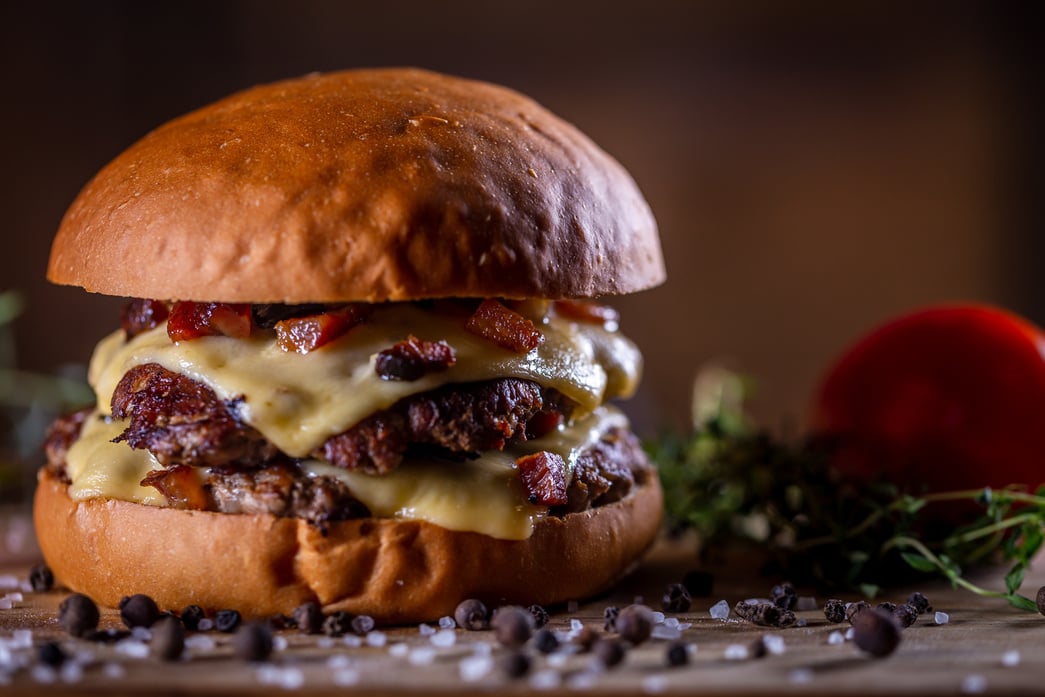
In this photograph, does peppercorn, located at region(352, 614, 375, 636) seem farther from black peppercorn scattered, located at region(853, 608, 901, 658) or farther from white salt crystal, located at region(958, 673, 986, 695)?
white salt crystal, located at region(958, 673, 986, 695)

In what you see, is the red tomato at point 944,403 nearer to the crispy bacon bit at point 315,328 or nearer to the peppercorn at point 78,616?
the crispy bacon bit at point 315,328

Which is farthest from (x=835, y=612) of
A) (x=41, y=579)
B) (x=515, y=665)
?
Answer: (x=41, y=579)

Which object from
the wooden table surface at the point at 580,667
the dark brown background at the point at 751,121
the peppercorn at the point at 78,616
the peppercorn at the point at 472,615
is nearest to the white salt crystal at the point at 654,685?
the wooden table surface at the point at 580,667

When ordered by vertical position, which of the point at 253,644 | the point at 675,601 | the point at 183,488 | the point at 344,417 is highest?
the point at 344,417

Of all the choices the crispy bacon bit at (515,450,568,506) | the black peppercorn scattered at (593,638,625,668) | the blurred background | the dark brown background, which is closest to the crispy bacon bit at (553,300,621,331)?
the crispy bacon bit at (515,450,568,506)

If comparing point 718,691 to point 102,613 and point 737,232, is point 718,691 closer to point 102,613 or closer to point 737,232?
point 102,613

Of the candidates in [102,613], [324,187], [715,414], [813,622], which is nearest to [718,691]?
[813,622]

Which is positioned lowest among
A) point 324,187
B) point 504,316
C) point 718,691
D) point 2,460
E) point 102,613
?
point 2,460

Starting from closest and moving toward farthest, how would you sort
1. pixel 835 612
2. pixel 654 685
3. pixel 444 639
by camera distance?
1. pixel 654 685
2. pixel 444 639
3. pixel 835 612

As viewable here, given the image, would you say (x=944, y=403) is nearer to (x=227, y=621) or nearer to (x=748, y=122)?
(x=227, y=621)
